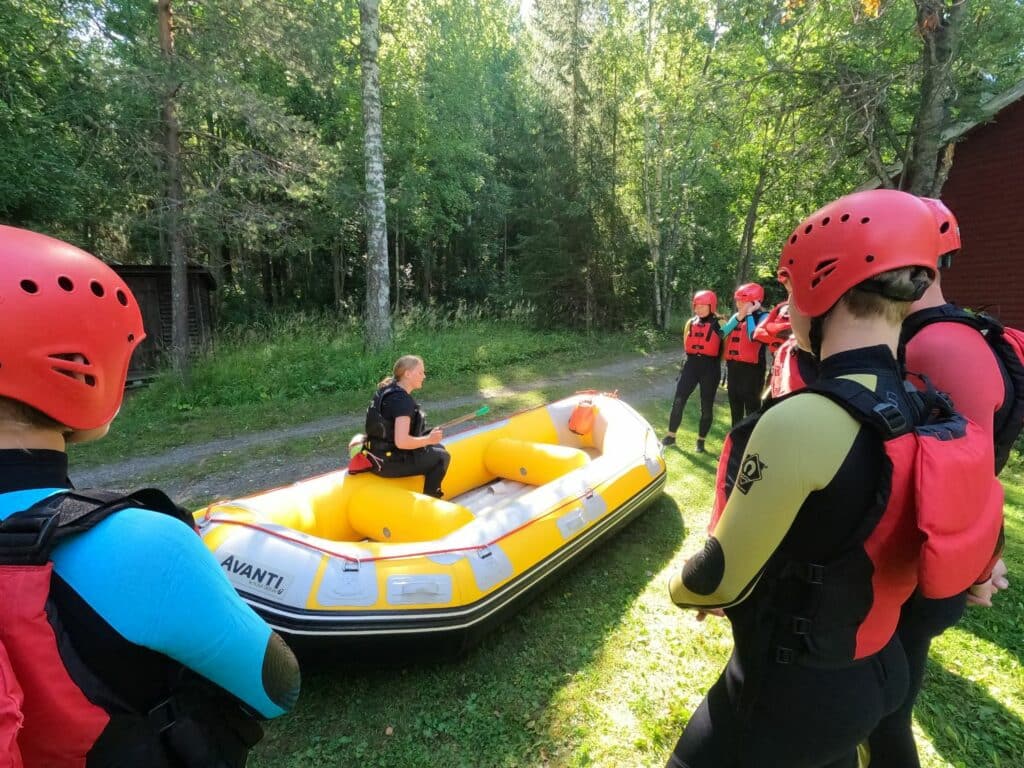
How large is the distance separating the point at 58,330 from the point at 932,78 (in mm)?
9595

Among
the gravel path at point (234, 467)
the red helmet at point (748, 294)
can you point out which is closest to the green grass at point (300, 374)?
the gravel path at point (234, 467)

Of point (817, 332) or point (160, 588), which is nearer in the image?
point (160, 588)

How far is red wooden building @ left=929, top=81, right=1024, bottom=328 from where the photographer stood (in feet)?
30.2

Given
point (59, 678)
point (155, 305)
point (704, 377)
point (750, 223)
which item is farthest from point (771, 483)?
point (750, 223)

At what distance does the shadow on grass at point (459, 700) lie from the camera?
2564 mm

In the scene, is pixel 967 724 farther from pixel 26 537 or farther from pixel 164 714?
pixel 26 537

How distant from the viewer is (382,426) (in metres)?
3.92

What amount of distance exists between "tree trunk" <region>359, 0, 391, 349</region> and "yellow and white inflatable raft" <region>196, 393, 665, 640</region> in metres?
6.31

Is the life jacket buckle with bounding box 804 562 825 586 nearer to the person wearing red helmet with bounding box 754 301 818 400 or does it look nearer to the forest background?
the person wearing red helmet with bounding box 754 301 818 400

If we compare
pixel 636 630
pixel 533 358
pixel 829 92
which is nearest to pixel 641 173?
pixel 533 358

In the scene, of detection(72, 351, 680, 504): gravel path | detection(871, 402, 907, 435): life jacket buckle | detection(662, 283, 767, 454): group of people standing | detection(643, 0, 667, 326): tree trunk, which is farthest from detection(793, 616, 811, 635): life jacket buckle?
detection(643, 0, 667, 326): tree trunk

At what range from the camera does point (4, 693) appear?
75 cm

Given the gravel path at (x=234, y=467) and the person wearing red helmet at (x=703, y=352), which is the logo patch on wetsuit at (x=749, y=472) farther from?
the gravel path at (x=234, y=467)

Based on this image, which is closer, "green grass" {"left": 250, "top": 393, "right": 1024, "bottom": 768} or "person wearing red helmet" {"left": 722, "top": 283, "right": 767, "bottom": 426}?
"green grass" {"left": 250, "top": 393, "right": 1024, "bottom": 768}
